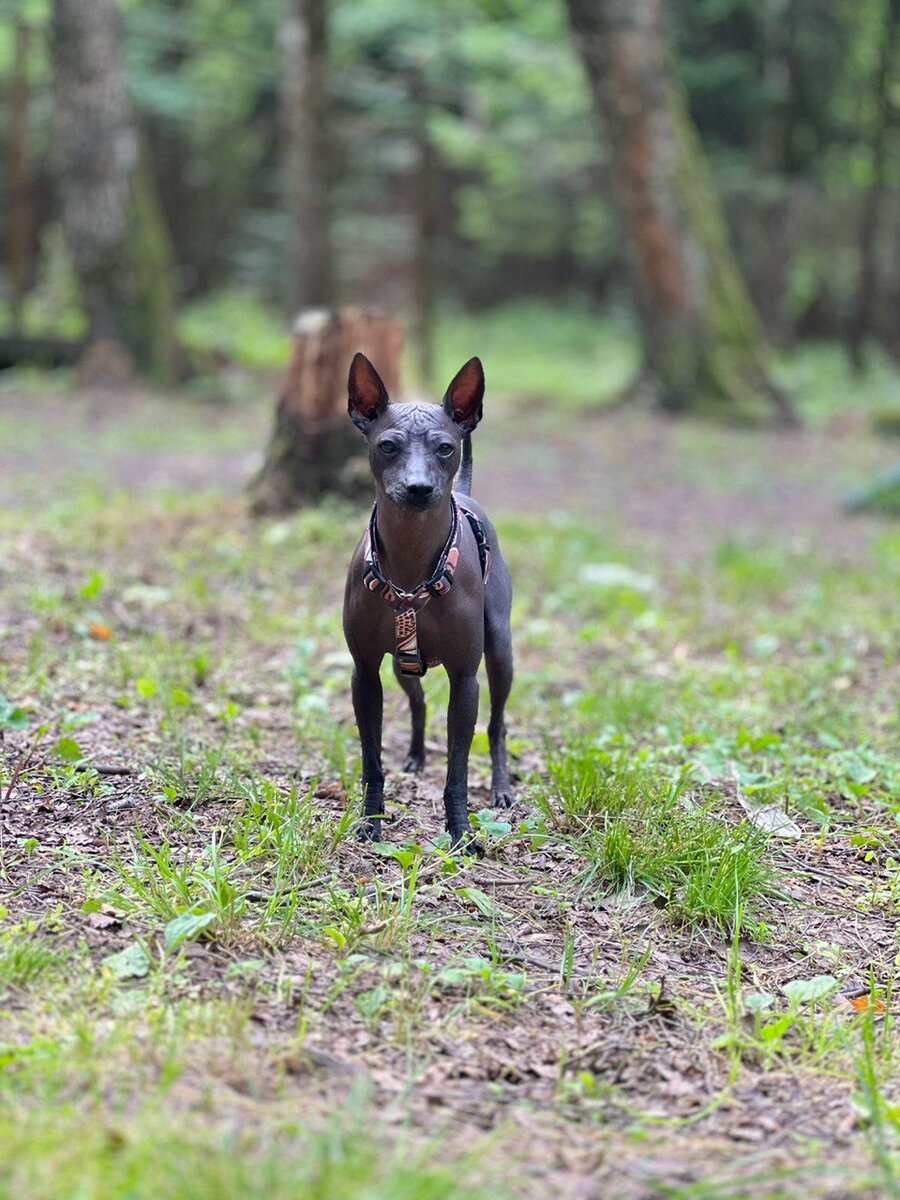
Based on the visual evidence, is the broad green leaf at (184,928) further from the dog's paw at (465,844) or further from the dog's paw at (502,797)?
the dog's paw at (502,797)

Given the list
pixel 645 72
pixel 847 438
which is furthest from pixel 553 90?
pixel 847 438

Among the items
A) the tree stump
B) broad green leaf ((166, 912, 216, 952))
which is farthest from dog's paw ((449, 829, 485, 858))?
the tree stump

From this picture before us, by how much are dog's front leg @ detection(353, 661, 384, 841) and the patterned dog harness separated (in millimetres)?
147

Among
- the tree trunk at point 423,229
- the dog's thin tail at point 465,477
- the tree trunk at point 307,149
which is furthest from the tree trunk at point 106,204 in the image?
the dog's thin tail at point 465,477

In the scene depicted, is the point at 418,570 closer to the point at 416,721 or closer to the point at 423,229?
the point at 416,721

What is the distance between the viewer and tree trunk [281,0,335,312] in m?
15.0

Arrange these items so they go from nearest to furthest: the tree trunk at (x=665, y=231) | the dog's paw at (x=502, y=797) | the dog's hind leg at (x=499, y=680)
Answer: the dog's hind leg at (x=499, y=680), the dog's paw at (x=502, y=797), the tree trunk at (x=665, y=231)

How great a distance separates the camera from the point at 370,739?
388 cm

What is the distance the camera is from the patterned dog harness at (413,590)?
3588 mm

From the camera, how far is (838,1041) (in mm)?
2977

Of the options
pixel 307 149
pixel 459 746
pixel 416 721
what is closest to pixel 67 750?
pixel 416 721

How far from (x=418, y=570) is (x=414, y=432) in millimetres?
399

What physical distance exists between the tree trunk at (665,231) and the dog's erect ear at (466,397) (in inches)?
433

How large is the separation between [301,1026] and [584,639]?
394 centimetres
